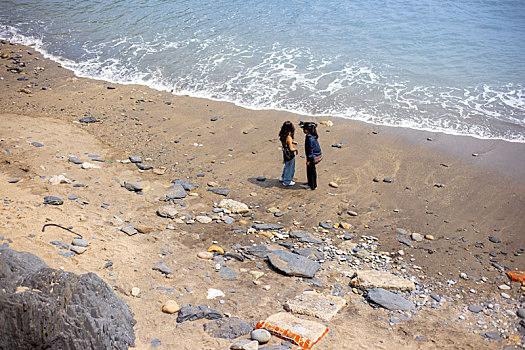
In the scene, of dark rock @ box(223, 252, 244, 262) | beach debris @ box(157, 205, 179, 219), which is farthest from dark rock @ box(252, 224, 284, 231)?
beach debris @ box(157, 205, 179, 219)

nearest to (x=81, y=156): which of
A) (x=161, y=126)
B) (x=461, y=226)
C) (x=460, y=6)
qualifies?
(x=161, y=126)

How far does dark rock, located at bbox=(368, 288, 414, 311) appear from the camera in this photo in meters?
5.87

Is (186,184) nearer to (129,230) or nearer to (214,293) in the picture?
(129,230)

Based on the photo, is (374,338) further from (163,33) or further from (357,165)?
(163,33)

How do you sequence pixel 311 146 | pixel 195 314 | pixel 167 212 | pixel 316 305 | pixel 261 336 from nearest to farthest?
pixel 261 336
pixel 195 314
pixel 316 305
pixel 167 212
pixel 311 146

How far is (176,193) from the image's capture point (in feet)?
28.2

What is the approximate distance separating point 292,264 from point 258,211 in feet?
6.68

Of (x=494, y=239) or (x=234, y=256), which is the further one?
(x=494, y=239)

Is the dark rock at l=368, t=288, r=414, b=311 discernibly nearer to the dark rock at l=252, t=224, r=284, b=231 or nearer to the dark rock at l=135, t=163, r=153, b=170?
the dark rock at l=252, t=224, r=284, b=231

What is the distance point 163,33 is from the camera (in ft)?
63.1

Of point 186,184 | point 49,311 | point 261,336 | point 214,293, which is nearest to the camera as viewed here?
point 49,311

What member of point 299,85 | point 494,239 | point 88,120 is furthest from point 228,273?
point 299,85

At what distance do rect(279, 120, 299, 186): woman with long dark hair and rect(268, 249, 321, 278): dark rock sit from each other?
272 cm

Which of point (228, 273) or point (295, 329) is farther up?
point (295, 329)
